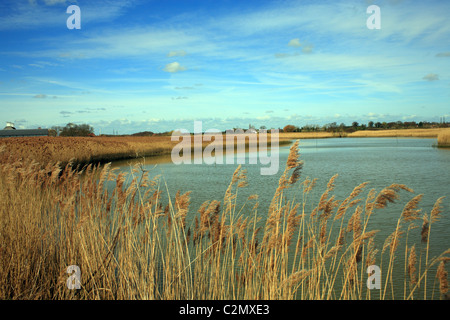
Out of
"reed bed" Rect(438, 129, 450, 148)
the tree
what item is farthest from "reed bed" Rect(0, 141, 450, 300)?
the tree

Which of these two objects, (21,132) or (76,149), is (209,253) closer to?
(76,149)

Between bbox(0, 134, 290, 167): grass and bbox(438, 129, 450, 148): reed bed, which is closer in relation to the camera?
bbox(0, 134, 290, 167): grass

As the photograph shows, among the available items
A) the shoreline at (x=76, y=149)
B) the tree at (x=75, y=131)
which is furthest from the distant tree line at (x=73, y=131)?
the shoreline at (x=76, y=149)

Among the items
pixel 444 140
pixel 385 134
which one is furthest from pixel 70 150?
pixel 385 134

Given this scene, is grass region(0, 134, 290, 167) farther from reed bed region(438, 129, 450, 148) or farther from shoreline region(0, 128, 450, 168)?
reed bed region(438, 129, 450, 148)

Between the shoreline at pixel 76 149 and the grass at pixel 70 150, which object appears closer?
the shoreline at pixel 76 149

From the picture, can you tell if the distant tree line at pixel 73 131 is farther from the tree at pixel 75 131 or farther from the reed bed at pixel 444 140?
the reed bed at pixel 444 140

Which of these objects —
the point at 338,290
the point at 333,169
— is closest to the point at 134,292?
the point at 338,290

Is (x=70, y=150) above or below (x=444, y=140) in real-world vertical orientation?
below

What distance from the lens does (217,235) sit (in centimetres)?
433

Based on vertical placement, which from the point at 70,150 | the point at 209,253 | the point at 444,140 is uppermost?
the point at 444,140

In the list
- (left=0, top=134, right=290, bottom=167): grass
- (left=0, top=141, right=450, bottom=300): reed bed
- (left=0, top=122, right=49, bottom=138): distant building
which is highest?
(left=0, top=122, right=49, bottom=138): distant building
